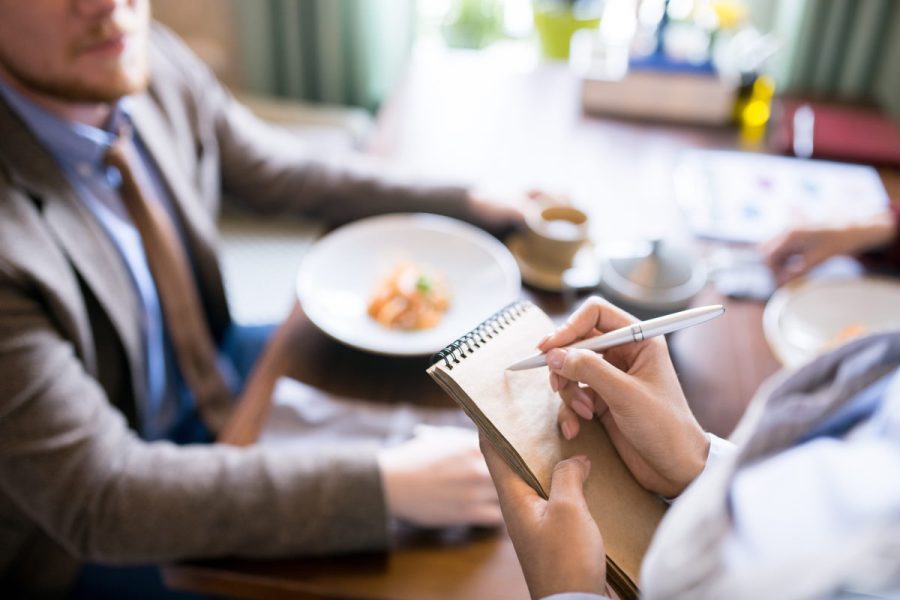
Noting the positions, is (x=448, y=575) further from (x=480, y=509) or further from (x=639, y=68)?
(x=639, y=68)

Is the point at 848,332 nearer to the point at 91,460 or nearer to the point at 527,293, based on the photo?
the point at 527,293

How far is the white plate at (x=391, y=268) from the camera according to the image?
83 centimetres

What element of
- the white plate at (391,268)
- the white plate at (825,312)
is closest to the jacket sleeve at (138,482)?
the white plate at (391,268)

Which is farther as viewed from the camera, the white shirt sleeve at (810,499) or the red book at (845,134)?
the red book at (845,134)

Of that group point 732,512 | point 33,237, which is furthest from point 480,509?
point 33,237

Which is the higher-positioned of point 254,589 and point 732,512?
point 732,512

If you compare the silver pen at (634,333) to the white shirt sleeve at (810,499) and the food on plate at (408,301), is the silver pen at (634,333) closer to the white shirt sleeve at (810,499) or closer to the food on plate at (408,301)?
the white shirt sleeve at (810,499)

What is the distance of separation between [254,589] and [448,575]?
171 mm

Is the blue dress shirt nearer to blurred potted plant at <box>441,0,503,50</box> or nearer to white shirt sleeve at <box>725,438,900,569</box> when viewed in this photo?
white shirt sleeve at <box>725,438,900,569</box>

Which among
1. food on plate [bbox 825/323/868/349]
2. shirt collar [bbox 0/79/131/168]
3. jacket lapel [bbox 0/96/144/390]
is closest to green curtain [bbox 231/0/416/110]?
shirt collar [bbox 0/79/131/168]

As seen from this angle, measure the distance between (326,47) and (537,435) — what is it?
1.85 m

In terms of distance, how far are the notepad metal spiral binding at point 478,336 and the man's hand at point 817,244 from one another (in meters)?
0.60

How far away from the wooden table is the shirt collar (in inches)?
11.8

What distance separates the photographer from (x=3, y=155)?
0.73 meters
